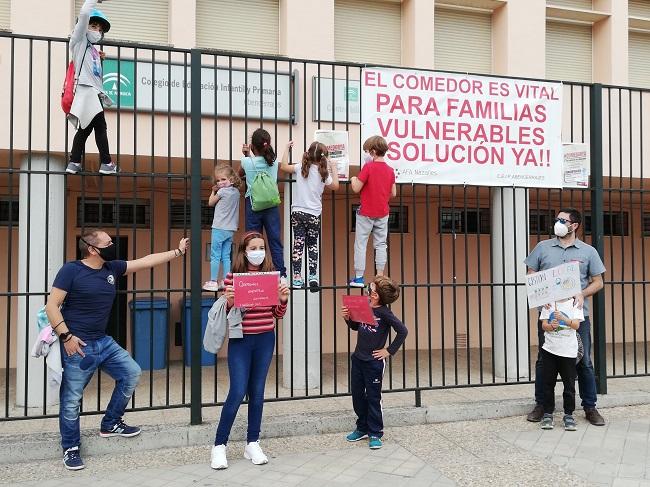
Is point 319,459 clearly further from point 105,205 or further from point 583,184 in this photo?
point 105,205

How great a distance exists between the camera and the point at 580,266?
18.0 ft

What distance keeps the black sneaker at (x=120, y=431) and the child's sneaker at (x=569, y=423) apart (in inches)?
149

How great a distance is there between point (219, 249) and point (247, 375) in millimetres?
1325

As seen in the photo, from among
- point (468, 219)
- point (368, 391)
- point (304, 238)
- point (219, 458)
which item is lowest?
point (219, 458)

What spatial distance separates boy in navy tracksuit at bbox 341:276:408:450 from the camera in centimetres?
486

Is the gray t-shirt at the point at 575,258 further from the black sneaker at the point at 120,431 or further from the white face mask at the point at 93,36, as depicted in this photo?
the white face mask at the point at 93,36

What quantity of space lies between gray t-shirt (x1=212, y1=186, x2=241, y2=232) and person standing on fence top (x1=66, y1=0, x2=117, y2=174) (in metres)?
0.91

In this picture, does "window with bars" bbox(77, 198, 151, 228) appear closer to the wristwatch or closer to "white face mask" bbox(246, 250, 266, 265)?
the wristwatch

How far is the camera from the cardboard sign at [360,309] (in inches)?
189

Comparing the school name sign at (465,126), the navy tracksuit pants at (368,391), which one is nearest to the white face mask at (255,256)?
the navy tracksuit pants at (368,391)

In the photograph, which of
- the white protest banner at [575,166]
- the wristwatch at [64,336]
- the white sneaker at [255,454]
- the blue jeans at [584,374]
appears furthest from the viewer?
the white protest banner at [575,166]

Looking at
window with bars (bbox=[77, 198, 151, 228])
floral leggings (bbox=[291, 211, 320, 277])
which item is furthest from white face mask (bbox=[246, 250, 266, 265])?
window with bars (bbox=[77, 198, 151, 228])

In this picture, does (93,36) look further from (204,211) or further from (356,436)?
(204,211)

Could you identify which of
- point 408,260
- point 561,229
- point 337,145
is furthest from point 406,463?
point 408,260
